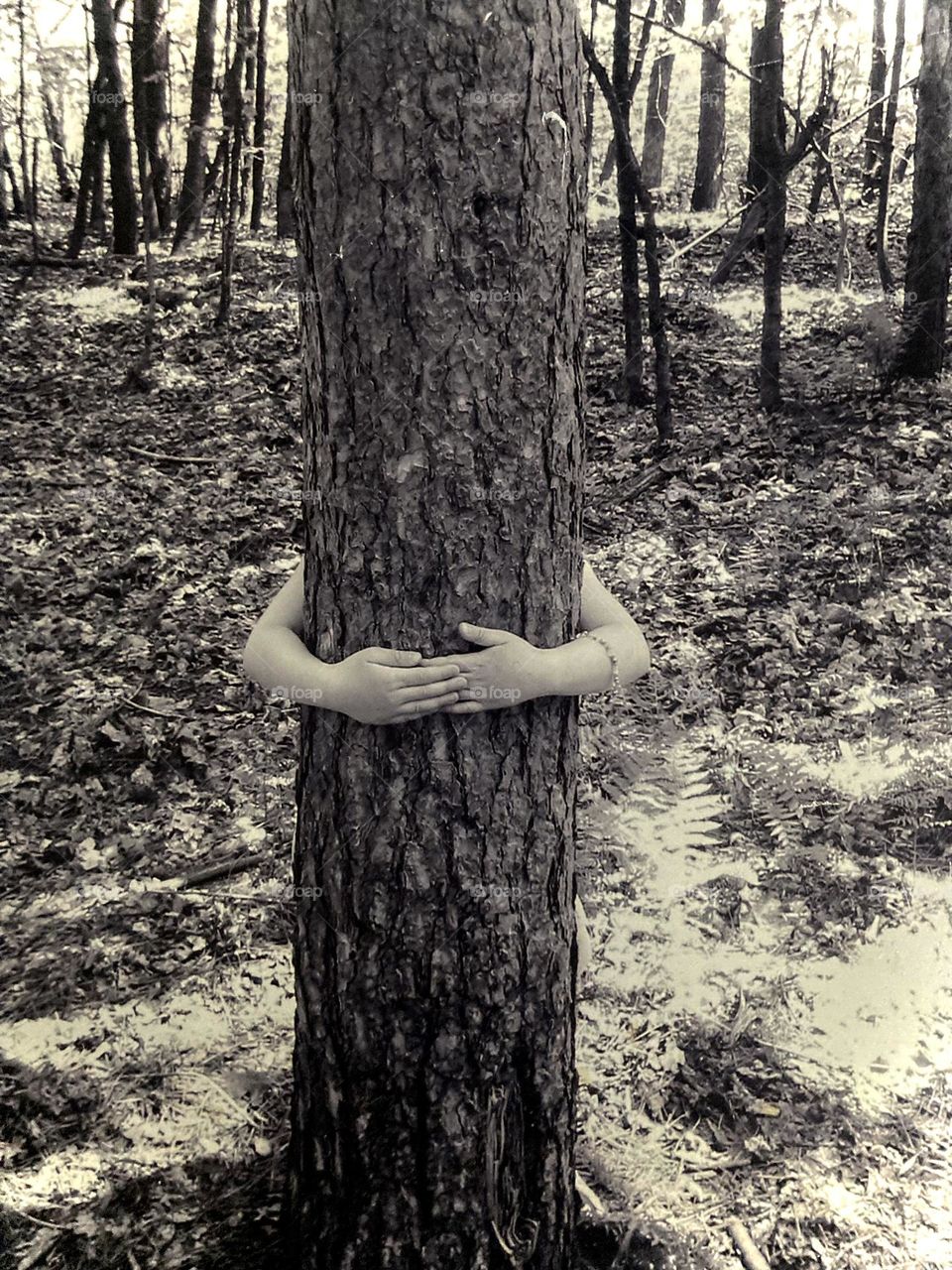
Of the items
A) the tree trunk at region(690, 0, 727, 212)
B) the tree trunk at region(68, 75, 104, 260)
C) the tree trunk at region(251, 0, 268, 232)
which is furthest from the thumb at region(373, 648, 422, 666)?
the tree trunk at region(690, 0, 727, 212)

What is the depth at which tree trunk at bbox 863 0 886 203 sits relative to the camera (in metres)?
14.1

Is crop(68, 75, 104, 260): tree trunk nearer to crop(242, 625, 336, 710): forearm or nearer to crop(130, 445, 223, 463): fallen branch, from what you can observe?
crop(130, 445, 223, 463): fallen branch

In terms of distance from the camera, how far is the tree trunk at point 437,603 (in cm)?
196

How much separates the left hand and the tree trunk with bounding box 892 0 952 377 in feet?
24.7

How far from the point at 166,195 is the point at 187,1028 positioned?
14.4 m

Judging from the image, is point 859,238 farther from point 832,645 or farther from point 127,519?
point 127,519

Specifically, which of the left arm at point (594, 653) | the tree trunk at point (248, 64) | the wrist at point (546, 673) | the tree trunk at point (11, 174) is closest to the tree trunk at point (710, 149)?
the tree trunk at point (248, 64)

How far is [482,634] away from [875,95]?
1592cm

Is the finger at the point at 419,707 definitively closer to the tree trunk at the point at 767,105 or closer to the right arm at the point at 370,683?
the right arm at the point at 370,683

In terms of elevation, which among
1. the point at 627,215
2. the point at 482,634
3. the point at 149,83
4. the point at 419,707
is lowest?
the point at 419,707

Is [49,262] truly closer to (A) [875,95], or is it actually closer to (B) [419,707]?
(A) [875,95]

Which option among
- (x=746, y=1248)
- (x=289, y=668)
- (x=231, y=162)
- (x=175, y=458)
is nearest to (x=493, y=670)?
(x=289, y=668)

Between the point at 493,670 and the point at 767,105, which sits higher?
the point at 767,105

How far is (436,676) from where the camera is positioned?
209cm
